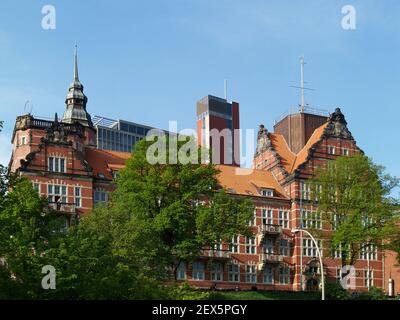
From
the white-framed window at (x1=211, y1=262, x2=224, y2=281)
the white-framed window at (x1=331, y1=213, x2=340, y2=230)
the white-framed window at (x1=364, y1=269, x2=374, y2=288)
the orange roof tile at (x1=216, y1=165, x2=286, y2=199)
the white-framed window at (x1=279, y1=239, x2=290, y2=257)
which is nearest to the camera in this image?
the white-framed window at (x1=331, y1=213, x2=340, y2=230)

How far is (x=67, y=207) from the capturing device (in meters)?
74.8

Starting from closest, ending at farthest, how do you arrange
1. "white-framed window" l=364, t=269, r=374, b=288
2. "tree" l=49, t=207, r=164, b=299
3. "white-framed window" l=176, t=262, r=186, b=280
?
"tree" l=49, t=207, r=164, b=299
"white-framed window" l=176, t=262, r=186, b=280
"white-framed window" l=364, t=269, r=374, b=288

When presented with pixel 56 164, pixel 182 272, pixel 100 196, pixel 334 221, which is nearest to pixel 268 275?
pixel 182 272

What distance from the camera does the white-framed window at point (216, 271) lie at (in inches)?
3246

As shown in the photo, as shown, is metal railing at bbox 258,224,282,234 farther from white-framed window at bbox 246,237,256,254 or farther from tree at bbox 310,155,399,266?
tree at bbox 310,155,399,266

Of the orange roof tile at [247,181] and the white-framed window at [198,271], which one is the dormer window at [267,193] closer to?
the orange roof tile at [247,181]

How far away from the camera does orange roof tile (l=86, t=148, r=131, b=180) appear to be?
8123cm

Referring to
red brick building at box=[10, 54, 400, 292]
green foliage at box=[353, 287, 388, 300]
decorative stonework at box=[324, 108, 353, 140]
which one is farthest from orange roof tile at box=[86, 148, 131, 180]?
green foliage at box=[353, 287, 388, 300]

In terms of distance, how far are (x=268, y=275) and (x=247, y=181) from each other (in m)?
10.9

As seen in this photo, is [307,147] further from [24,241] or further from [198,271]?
[24,241]

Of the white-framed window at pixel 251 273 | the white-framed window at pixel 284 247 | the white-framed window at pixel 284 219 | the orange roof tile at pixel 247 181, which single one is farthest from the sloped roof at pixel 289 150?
the white-framed window at pixel 251 273

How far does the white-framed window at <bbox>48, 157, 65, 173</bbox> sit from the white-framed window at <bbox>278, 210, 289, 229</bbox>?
25.2 metres

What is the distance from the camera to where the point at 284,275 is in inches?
3393
